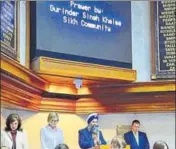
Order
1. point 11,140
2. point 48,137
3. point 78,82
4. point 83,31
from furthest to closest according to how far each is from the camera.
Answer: point 78,82 < point 83,31 < point 48,137 < point 11,140

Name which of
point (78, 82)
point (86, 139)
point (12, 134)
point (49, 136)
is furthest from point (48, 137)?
point (78, 82)

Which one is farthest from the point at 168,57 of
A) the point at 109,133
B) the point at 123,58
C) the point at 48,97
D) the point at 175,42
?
the point at 48,97

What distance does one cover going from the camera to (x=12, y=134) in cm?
453

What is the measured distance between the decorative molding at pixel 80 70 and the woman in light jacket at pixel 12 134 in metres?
0.78

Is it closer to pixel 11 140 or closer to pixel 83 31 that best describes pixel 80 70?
pixel 83 31

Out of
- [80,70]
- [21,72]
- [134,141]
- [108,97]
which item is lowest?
[134,141]

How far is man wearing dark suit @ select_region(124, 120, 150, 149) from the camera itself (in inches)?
242

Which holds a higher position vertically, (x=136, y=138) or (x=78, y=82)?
(x=78, y=82)

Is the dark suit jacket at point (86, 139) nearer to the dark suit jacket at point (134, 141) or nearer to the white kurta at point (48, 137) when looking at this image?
the white kurta at point (48, 137)

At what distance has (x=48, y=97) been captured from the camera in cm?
602

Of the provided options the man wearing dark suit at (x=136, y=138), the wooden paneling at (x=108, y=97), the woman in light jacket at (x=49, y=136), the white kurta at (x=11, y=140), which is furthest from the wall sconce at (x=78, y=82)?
the white kurta at (x=11, y=140)

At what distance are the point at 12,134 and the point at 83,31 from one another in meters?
1.79

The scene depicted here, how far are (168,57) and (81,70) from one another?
1508 mm

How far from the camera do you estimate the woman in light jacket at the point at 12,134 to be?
442cm
